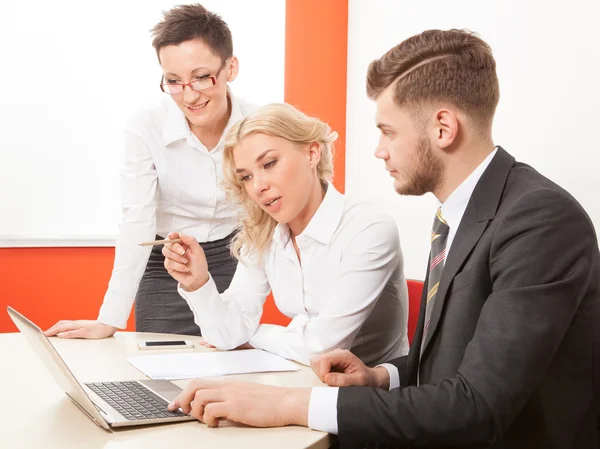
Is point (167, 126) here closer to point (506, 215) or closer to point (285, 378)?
point (285, 378)

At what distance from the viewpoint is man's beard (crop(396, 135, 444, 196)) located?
4.50ft

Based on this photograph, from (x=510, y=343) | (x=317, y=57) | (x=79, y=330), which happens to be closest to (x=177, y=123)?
(x=79, y=330)

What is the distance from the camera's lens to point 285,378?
4.79ft

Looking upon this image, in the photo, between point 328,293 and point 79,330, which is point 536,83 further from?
point 79,330

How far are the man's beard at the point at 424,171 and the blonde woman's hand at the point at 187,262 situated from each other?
66cm

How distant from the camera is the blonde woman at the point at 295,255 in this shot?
176 centimetres

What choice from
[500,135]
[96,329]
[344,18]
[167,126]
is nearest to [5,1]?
[167,126]

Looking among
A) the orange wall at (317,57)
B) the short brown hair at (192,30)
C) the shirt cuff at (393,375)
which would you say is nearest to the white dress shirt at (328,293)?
the shirt cuff at (393,375)

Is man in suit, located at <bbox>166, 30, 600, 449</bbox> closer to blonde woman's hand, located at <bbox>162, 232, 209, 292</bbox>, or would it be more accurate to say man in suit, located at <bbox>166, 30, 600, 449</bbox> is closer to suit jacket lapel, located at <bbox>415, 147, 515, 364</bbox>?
suit jacket lapel, located at <bbox>415, 147, 515, 364</bbox>

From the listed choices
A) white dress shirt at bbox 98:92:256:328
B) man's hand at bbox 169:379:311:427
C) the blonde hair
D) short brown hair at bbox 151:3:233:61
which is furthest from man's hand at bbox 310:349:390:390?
short brown hair at bbox 151:3:233:61

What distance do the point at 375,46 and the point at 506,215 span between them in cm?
282

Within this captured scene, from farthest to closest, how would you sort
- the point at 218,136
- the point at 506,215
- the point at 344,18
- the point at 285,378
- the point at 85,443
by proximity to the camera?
the point at 344,18
the point at 218,136
the point at 285,378
the point at 506,215
the point at 85,443

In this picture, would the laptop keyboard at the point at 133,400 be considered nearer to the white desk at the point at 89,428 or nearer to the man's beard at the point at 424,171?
the white desk at the point at 89,428

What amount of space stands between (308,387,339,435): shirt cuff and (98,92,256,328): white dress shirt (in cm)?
122
